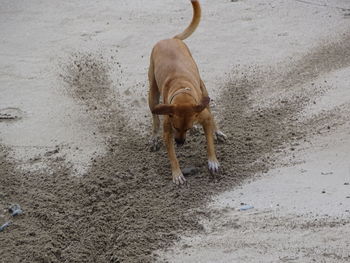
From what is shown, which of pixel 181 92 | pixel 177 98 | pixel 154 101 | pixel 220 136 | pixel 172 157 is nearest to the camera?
pixel 177 98

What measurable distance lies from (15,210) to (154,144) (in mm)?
1888

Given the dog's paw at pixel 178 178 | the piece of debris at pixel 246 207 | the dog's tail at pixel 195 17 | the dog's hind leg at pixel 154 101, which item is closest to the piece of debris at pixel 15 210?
the dog's paw at pixel 178 178

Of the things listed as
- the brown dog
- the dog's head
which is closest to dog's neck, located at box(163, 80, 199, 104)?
the brown dog

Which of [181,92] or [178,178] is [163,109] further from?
Answer: [178,178]

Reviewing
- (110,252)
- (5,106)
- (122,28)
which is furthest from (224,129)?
(122,28)

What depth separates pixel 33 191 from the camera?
6.39 metres

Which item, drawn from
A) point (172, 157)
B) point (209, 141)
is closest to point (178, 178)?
point (172, 157)

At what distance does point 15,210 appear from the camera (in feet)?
19.7

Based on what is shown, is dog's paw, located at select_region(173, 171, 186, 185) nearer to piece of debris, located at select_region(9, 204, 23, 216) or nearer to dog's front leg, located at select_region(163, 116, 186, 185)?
dog's front leg, located at select_region(163, 116, 186, 185)

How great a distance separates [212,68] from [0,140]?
3316 mm

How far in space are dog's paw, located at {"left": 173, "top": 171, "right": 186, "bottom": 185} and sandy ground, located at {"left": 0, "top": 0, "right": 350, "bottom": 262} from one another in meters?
0.09

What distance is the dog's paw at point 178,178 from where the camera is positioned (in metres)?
6.17

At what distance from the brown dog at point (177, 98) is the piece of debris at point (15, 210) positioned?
1.63m

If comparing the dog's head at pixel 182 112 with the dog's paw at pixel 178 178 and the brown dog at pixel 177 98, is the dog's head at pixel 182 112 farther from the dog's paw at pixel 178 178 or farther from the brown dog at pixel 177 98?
the dog's paw at pixel 178 178
